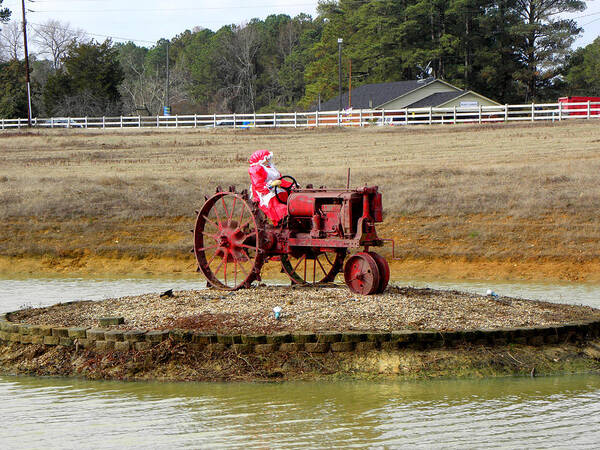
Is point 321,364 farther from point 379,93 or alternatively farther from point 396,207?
point 379,93

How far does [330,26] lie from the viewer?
81.4m

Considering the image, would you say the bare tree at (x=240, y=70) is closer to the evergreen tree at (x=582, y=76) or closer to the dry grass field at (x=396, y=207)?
the evergreen tree at (x=582, y=76)

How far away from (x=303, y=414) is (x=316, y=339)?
158 cm

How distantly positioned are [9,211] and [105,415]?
605 inches

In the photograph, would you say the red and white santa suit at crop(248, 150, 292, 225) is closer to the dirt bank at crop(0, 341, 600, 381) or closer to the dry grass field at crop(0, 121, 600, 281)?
the dirt bank at crop(0, 341, 600, 381)

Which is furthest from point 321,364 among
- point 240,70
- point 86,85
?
point 240,70

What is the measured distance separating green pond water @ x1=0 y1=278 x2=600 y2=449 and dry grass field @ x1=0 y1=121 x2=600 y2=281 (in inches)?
353

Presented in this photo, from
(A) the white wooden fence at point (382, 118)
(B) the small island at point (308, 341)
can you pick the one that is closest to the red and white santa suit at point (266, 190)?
(B) the small island at point (308, 341)

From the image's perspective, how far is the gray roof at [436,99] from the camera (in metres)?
58.9

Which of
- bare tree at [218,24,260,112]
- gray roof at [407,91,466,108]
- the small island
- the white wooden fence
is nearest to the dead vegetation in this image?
the white wooden fence

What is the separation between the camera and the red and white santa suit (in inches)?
496

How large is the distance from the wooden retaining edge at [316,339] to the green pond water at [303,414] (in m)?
0.60

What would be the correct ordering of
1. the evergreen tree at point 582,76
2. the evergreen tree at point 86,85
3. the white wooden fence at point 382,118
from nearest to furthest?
1. the white wooden fence at point 382,118
2. the evergreen tree at point 86,85
3. the evergreen tree at point 582,76

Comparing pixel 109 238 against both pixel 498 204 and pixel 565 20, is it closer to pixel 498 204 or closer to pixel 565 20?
pixel 498 204
